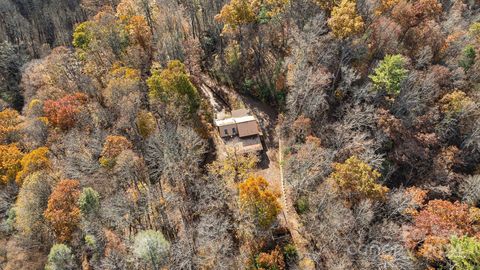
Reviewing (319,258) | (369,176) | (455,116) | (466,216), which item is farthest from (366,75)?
(319,258)

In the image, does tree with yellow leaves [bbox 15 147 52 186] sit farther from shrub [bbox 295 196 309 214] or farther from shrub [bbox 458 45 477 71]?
shrub [bbox 458 45 477 71]

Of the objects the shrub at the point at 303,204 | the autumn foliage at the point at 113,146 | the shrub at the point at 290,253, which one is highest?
the autumn foliage at the point at 113,146

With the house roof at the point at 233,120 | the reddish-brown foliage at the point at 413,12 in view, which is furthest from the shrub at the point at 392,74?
the house roof at the point at 233,120

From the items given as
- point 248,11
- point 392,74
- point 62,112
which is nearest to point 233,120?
point 248,11

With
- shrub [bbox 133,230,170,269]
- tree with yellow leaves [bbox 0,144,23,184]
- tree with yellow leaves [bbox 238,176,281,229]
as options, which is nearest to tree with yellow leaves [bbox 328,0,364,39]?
tree with yellow leaves [bbox 238,176,281,229]

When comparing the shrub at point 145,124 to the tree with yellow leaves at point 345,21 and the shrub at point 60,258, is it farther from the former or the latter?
the tree with yellow leaves at point 345,21
